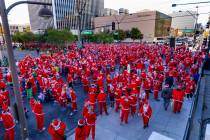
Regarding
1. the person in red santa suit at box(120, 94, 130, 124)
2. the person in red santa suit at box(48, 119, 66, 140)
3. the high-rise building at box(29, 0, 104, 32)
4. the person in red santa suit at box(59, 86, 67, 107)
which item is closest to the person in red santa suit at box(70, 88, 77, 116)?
the person in red santa suit at box(59, 86, 67, 107)

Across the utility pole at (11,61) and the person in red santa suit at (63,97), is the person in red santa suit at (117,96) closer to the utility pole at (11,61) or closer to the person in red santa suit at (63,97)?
the person in red santa suit at (63,97)

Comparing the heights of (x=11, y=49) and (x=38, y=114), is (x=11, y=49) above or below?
above

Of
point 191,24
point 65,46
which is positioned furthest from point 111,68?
point 191,24

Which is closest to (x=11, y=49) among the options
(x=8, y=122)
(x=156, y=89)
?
(x=8, y=122)

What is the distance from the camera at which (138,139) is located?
734cm

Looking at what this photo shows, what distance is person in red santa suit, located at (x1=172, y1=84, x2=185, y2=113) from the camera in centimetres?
924

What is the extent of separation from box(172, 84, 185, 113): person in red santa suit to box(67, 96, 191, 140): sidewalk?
34 centimetres

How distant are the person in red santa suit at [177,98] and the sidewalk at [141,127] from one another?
1.13 ft

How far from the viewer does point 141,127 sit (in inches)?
325

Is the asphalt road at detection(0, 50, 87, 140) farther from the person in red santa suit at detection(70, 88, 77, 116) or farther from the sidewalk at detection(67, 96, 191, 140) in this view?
the sidewalk at detection(67, 96, 191, 140)

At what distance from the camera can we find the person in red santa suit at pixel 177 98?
30.3 feet

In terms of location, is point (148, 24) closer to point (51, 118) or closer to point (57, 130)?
point (51, 118)

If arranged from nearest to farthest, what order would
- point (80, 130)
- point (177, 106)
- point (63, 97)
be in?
point (80, 130) → point (177, 106) → point (63, 97)

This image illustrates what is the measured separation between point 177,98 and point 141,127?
270 centimetres
